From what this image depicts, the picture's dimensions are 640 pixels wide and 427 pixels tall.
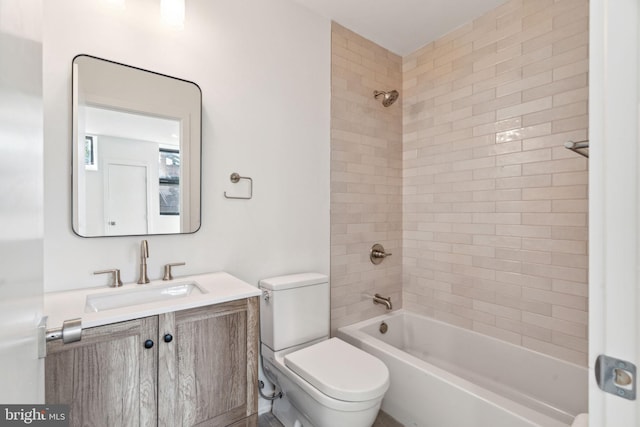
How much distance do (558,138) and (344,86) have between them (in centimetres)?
137

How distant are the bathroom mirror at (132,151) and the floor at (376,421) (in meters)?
1.19

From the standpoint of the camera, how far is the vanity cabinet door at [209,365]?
1103mm

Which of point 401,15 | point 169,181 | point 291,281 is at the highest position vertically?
point 401,15

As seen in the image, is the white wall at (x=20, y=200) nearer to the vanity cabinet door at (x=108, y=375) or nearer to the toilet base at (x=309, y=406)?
the vanity cabinet door at (x=108, y=375)

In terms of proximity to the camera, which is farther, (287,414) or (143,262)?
(287,414)

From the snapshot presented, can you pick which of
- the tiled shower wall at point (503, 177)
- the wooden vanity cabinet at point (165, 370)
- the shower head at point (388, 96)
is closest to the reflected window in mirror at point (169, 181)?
the wooden vanity cabinet at point (165, 370)

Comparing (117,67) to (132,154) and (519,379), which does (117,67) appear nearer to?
(132,154)

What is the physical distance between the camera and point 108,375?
995 mm

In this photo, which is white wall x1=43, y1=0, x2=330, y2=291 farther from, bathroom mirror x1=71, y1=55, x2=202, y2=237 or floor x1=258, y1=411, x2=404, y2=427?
floor x1=258, y1=411, x2=404, y2=427

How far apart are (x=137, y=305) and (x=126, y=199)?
542 millimetres

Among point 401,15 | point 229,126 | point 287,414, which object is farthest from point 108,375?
point 401,15

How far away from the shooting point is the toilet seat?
1276 mm
